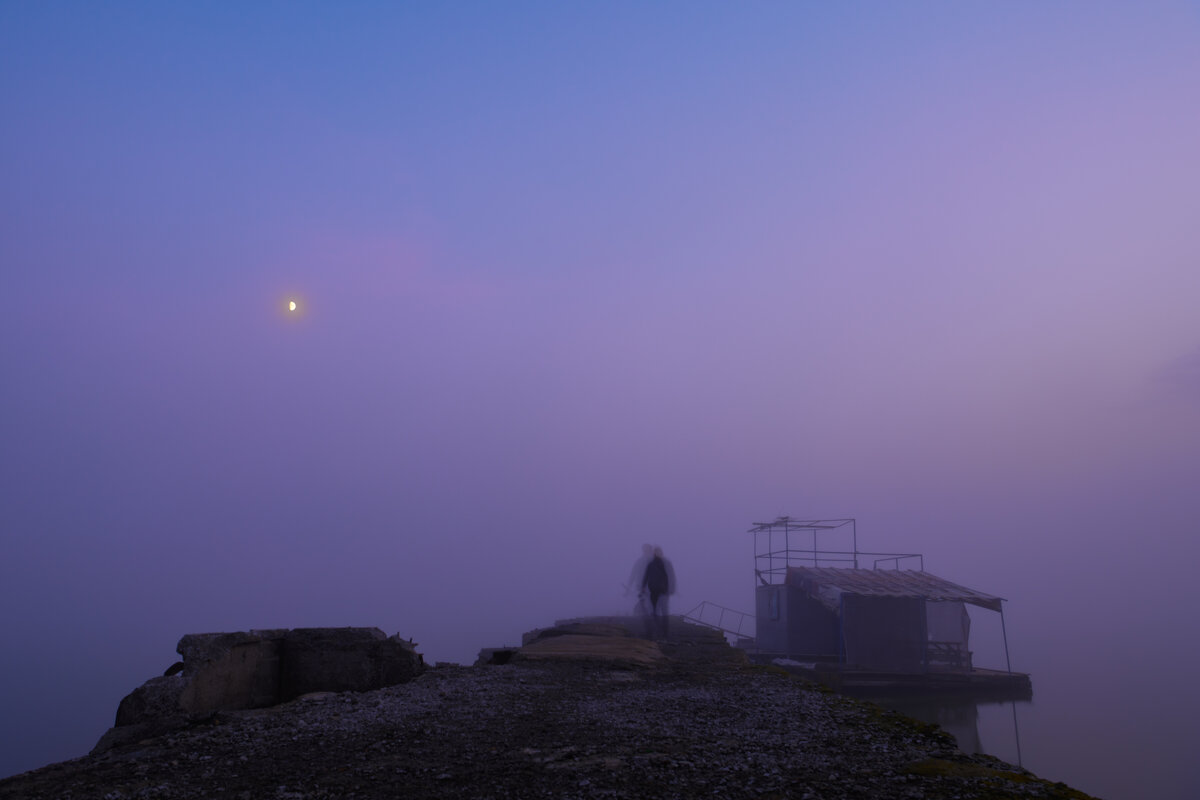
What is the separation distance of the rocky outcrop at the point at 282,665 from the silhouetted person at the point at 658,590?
11.4 metres

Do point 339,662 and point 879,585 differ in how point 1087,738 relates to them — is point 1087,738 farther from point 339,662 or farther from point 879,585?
point 339,662

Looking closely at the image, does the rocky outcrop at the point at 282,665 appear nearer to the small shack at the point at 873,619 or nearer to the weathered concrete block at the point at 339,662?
the weathered concrete block at the point at 339,662

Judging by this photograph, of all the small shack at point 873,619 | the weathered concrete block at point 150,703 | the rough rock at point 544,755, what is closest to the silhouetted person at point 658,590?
the small shack at point 873,619

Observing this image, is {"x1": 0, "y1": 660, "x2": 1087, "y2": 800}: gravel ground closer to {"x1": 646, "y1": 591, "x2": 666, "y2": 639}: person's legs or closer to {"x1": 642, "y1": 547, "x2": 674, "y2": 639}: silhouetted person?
{"x1": 642, "y1": 547, "x2": 674, "y2": 639}: silhouetted person

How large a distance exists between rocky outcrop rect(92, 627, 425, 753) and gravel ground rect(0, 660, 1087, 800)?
1.53m

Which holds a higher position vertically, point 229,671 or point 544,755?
point 229,671

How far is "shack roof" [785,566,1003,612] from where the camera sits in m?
31.5

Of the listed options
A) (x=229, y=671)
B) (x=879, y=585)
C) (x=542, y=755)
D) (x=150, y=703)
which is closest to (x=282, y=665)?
(x=229, y=671)

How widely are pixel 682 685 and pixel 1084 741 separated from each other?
23678mm

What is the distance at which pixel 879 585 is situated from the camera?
1288 inches

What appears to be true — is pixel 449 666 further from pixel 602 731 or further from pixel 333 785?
pixel 333 785

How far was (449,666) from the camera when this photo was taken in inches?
587

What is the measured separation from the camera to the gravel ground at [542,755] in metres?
5.94

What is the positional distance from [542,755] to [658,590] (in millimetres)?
17089
